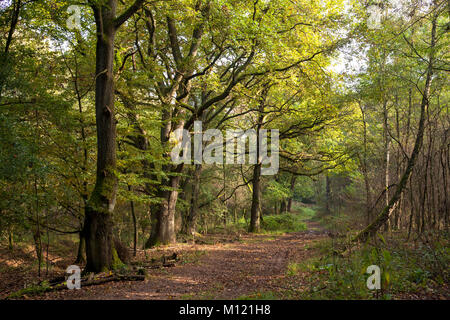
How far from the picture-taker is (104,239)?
23.1 ft

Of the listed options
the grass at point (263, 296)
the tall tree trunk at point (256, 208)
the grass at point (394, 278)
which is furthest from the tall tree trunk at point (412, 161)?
the tall tree trunk at point (256, 208)

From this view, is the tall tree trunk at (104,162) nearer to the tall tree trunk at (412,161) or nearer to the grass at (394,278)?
the grass at (394,278)

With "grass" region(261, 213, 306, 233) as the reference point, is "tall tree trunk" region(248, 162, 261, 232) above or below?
above

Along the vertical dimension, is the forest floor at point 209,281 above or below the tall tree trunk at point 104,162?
below

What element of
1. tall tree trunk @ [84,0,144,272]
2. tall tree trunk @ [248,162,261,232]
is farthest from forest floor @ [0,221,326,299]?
tall tree trunk @ [248,162,261,232]

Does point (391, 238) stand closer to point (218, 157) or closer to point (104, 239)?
point (104, 239)

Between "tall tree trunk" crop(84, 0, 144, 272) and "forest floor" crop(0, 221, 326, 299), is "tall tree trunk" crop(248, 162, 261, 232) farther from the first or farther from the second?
"tall tree trunk" crop(84, 0, 144, 272)

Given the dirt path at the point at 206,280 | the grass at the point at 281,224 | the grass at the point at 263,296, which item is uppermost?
the grass at the point at 263,296

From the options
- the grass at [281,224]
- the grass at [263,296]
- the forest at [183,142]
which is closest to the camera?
the grass at [263,296]

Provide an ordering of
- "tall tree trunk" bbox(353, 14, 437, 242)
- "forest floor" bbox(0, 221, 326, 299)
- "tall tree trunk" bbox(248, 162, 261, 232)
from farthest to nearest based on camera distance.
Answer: "tall tree trunk" bbox(248, 162, 261, 232) < "tall tree trunk" bbox(353, 14, 437, 242) < "forest floor" bbox(0, 221, 326, 299)

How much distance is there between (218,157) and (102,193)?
11.0 m

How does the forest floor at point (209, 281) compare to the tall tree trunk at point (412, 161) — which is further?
the tall tree trunk at point (412, 161)

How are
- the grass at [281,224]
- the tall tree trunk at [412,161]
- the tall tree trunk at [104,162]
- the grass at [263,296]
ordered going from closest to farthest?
the grass at [263,296], the tall tree trunk at [104,162], the tall tree trunk at [412,161], the grass at [281,224]

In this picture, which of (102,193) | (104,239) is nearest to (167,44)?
(102,193)
